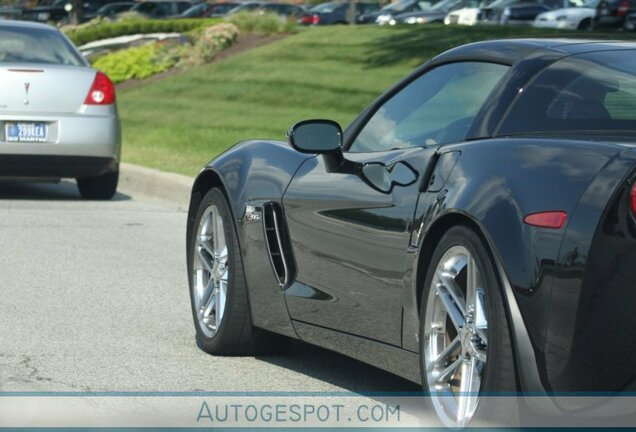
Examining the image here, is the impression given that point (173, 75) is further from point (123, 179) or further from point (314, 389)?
point (314, 389)

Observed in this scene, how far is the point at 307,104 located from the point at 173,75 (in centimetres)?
700

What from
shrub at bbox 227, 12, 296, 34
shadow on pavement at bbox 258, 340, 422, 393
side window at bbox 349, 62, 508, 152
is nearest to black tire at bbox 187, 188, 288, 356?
shadow on pavement at bbox 258, 340, 422, 393

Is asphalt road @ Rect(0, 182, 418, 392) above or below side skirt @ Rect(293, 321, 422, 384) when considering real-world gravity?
below

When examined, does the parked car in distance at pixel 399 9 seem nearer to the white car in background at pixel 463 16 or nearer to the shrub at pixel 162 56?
the white car in background at pixel 463 16

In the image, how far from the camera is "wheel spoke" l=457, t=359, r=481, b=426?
4.61 m

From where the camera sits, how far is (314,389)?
6.00 m

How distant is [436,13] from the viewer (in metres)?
40.9

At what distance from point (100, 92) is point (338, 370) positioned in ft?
25.2

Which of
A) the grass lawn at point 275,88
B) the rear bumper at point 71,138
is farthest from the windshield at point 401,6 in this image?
the rear bumper at point 71,138

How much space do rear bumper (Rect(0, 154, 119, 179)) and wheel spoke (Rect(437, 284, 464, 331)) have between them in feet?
29.3

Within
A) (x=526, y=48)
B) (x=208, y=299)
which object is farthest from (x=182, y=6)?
(x=526, y=48)

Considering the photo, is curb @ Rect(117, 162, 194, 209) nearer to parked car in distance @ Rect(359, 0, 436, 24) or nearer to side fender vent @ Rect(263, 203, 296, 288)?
side fender vent @ Rect(263, 203, 296, 288)

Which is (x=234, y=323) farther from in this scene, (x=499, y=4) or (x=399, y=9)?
(x=399, y=9)

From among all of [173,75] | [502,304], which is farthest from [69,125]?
[173,75]
